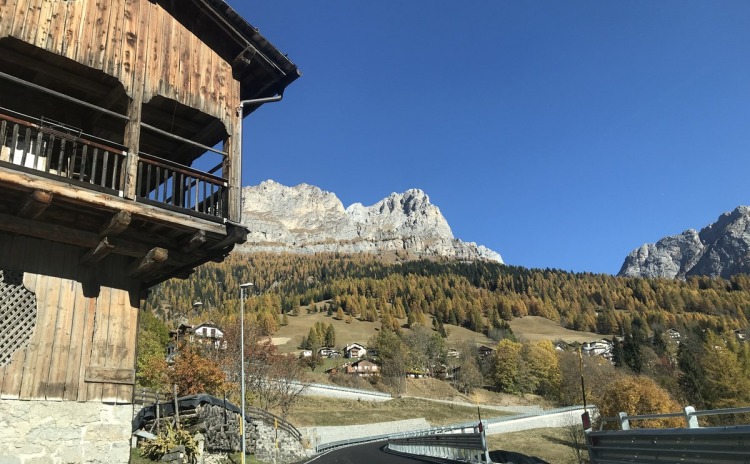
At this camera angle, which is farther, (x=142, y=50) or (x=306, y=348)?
(x=306, y=348)

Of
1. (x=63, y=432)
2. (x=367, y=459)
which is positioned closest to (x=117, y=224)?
(x=63, y=432)

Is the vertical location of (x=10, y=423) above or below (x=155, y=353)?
below

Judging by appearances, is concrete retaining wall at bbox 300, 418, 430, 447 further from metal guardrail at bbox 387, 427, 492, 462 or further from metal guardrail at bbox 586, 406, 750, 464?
metal guardrail at bbox 586, 406, 750, 464

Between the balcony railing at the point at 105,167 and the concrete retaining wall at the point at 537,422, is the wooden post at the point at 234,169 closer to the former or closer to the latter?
the balcony railing at the point at 105,167

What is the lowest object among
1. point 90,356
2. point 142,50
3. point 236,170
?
point 90,356

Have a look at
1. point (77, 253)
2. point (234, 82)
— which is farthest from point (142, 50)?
point (77, 253)

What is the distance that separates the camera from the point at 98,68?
1159 cm

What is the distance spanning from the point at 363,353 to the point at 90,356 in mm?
161069

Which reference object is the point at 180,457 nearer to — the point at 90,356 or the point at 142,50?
the point at 90,356

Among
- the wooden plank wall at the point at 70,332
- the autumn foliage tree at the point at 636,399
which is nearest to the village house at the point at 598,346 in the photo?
the autumn foliage tree at the point at 636,399

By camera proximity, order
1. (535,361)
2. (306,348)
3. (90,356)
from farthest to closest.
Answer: (306,348) → (535,361) → (90,356)

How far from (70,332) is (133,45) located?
21.2 feet

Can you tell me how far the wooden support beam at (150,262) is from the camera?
11672mm

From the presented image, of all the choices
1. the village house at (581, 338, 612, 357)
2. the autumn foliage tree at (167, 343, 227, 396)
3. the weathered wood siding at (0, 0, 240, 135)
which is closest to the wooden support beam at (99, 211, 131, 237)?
the weathered wood siding at (0, 0, 240, 135)
